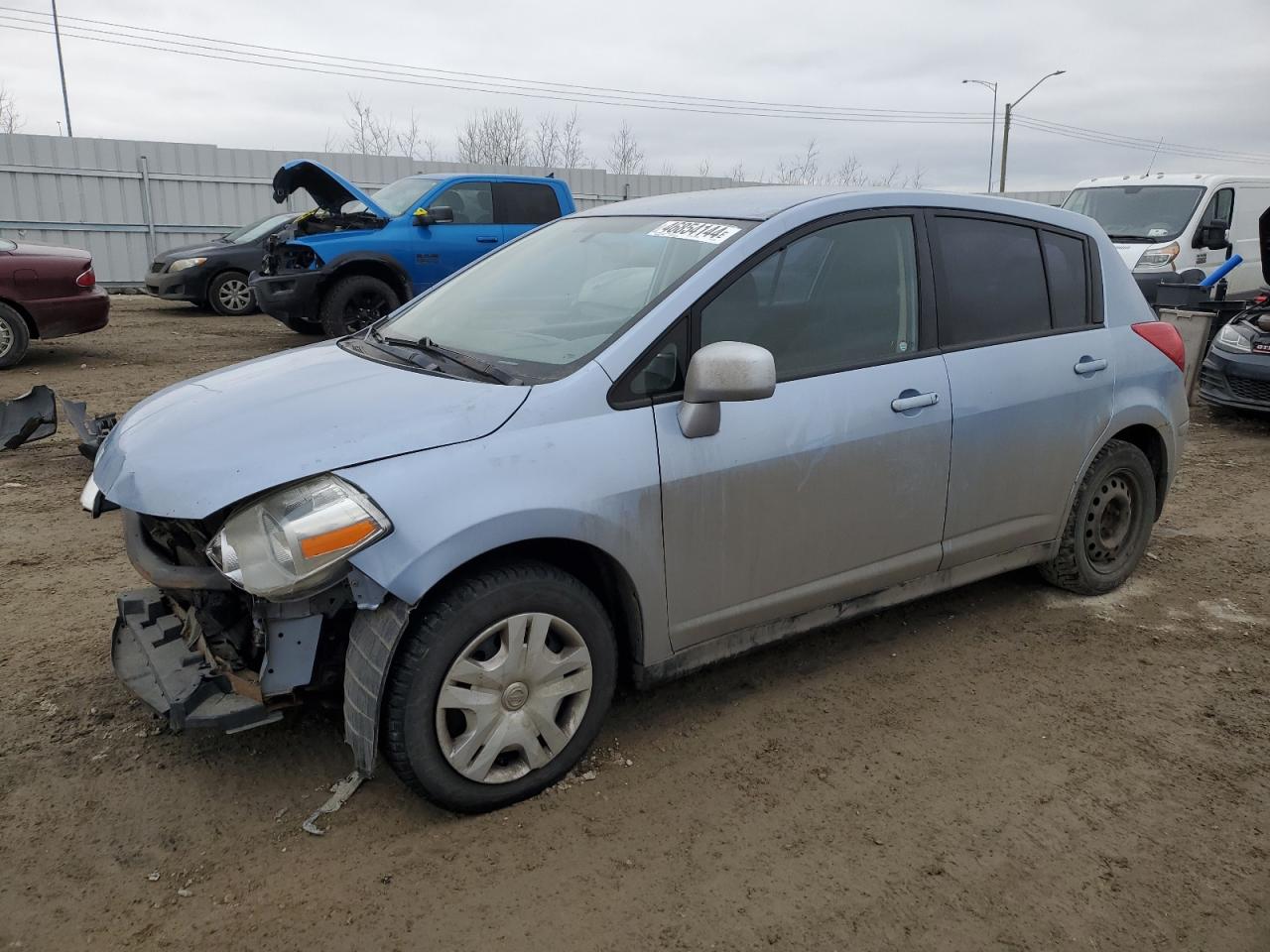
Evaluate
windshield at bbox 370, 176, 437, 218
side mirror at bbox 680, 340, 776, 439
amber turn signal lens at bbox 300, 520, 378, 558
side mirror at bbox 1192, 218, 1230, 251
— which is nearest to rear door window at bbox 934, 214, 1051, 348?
side mirror at bbox 680, 340, 776, 439

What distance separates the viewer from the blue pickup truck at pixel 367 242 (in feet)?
34.0

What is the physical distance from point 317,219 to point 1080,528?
8.95 meters

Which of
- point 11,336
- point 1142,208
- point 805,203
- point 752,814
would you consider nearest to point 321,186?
point 11,336

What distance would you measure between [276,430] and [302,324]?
8765 mm

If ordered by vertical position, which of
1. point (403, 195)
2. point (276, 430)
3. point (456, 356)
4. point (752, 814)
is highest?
point (403, 195)

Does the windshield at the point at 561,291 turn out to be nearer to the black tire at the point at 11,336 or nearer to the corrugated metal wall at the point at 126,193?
the black tire at the point at 11,336

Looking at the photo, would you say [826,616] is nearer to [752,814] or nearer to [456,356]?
[752,814]

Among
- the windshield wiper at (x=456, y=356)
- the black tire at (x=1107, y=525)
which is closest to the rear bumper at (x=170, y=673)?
the windshield wiper at (x=456, y=356)

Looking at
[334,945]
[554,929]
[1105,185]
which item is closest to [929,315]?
[554,929]

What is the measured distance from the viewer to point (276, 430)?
108 inches

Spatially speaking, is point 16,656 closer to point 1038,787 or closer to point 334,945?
point 334,945

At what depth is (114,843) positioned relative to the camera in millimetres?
2723

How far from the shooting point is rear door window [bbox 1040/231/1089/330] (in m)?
4.07

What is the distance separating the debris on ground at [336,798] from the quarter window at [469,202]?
30.1ft
